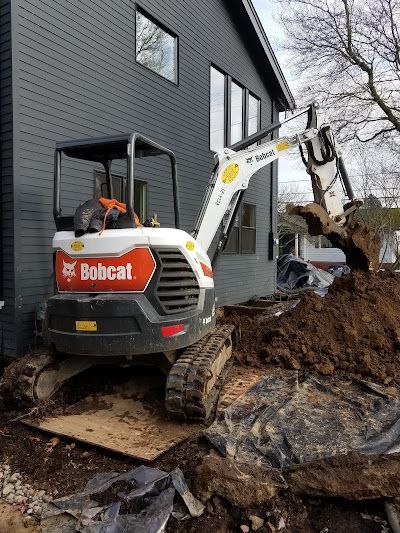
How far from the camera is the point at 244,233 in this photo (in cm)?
1376

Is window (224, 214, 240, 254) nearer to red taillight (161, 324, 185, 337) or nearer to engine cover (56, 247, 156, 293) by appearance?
red taillight (161, 324, 185, 337)

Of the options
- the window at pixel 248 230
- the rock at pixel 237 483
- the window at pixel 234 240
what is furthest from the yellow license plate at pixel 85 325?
the window at pixel 248 230

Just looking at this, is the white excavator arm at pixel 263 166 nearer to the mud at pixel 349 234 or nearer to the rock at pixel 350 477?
the mud at pixel 349 234

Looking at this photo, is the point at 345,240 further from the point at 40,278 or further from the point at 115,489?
the point at 115,489

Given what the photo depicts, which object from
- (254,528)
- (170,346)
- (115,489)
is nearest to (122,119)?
(170,346)

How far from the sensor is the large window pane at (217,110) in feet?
38.7

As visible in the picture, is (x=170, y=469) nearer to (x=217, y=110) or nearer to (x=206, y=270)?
(x=206, y=270)

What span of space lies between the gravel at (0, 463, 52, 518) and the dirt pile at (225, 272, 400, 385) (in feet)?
12.3

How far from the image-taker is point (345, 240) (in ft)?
26.4

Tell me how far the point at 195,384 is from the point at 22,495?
1.78 meters

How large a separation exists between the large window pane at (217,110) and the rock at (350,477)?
9.37 metres

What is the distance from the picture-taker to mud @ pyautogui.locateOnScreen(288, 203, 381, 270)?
7.38 m

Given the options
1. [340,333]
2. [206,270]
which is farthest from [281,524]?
[340,333]

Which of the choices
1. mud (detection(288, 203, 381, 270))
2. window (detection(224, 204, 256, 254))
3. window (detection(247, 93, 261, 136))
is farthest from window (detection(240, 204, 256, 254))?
mud (detection(288, 203, 381, 270))
